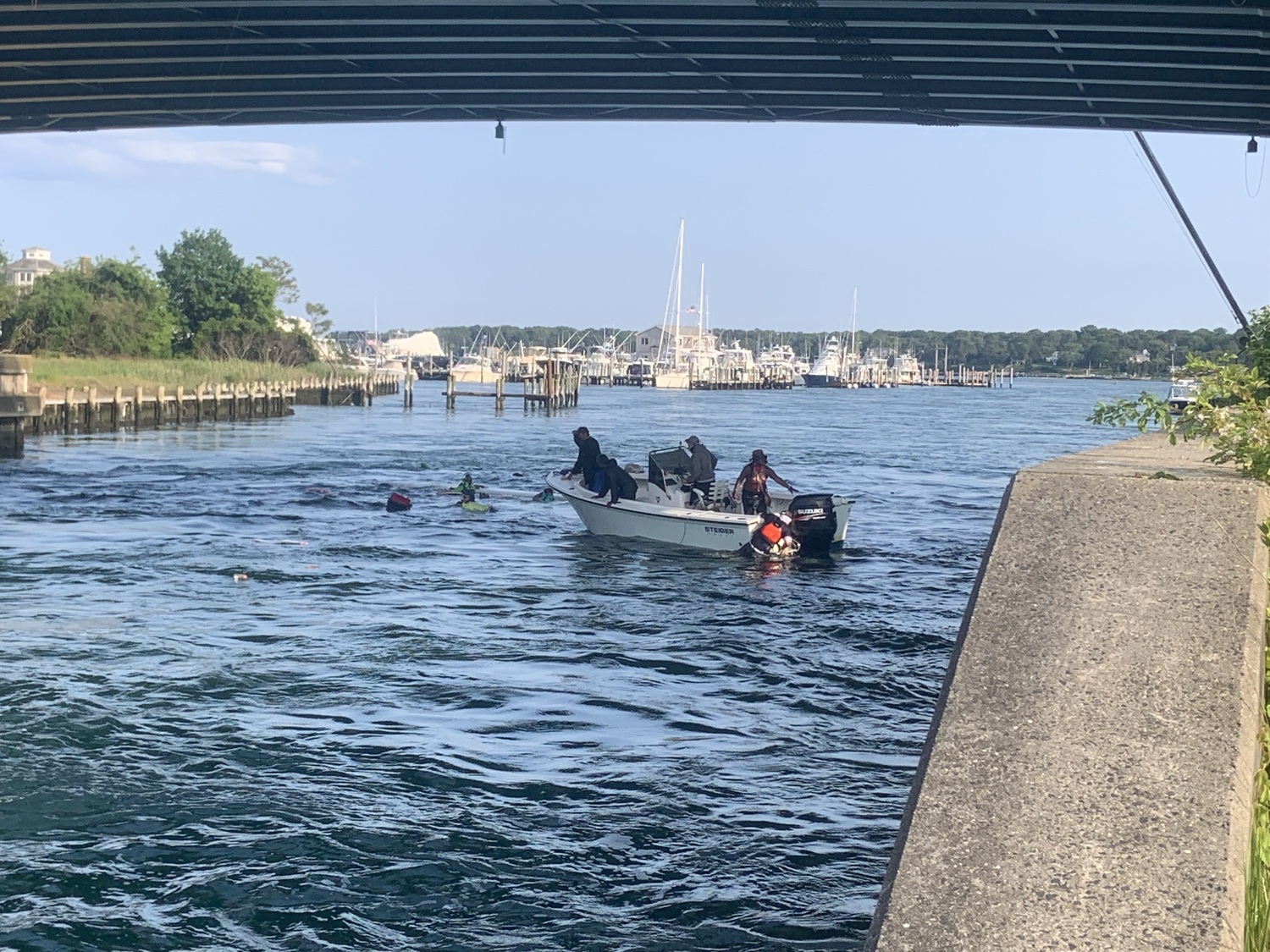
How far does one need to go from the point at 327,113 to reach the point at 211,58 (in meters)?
5.94

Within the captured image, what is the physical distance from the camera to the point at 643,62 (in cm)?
2402

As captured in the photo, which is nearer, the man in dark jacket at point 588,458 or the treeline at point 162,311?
the man in dark jacket at point 588,458

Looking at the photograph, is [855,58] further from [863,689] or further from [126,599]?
[126,599]

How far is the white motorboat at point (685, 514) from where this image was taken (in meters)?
23.7

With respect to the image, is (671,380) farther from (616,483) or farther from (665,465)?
(616,483)

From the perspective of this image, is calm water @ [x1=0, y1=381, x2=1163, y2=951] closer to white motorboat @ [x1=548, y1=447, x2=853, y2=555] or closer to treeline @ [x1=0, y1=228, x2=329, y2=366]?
white motorboat @ [x1=548, y1=447, x2=853, y2=555]

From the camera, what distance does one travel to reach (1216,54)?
21.1m

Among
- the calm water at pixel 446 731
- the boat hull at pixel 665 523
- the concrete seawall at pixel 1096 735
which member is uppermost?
the concrete seawall at pixel 1096 735

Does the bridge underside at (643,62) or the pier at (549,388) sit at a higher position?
the bridge underside at (643,62)

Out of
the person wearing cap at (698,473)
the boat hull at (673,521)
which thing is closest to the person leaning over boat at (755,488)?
the boat hull at (673,521)

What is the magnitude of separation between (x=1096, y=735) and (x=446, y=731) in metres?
9.07

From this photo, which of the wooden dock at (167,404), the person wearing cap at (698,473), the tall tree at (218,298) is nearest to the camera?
the person wearing cap at (698,473)

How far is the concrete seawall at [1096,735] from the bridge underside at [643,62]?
14738mm

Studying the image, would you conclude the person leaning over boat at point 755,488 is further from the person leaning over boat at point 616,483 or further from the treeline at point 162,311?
the treeline at point 162,311
